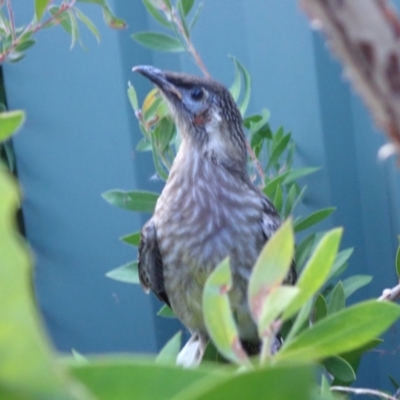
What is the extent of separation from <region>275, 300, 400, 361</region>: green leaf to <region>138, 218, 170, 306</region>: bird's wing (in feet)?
3.19

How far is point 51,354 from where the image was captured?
115 millimetres

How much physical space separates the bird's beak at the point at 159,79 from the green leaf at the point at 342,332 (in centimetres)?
102

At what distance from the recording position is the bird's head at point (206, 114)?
4.10 feet

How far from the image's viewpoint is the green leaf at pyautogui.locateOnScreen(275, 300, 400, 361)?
0.24m

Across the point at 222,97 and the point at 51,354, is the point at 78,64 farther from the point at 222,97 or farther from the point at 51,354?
the point at 51,354

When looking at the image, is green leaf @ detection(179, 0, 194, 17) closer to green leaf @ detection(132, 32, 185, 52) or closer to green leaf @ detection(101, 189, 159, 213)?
green leaf @ detection(132, 32, 185, 52)

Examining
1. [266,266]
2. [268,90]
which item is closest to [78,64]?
[268,90]

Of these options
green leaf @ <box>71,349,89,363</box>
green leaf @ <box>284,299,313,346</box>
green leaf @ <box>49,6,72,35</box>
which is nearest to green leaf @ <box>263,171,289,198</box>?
green leaf @ <box>49,6,72,35</box>

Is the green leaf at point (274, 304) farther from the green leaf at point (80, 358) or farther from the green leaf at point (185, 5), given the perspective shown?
the green leaf at point (185, 5)

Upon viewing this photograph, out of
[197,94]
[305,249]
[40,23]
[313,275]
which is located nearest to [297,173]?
[305,249]

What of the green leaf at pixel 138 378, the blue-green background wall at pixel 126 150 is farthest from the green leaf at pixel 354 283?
the green leaf at pixel 138 378

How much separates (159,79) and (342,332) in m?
1.06

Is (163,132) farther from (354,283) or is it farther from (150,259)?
(354,283)

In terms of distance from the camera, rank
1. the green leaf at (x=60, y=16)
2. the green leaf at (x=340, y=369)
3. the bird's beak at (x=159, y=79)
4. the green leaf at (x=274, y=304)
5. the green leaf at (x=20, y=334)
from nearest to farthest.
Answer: the green leaf at (x=20, y=334)
the green leaf at (x=274, y=304)
the green leaf at (x=340, y=369)
the green leaf at (x=60, y=16)
the bird's beak at (x=159, y=79)
